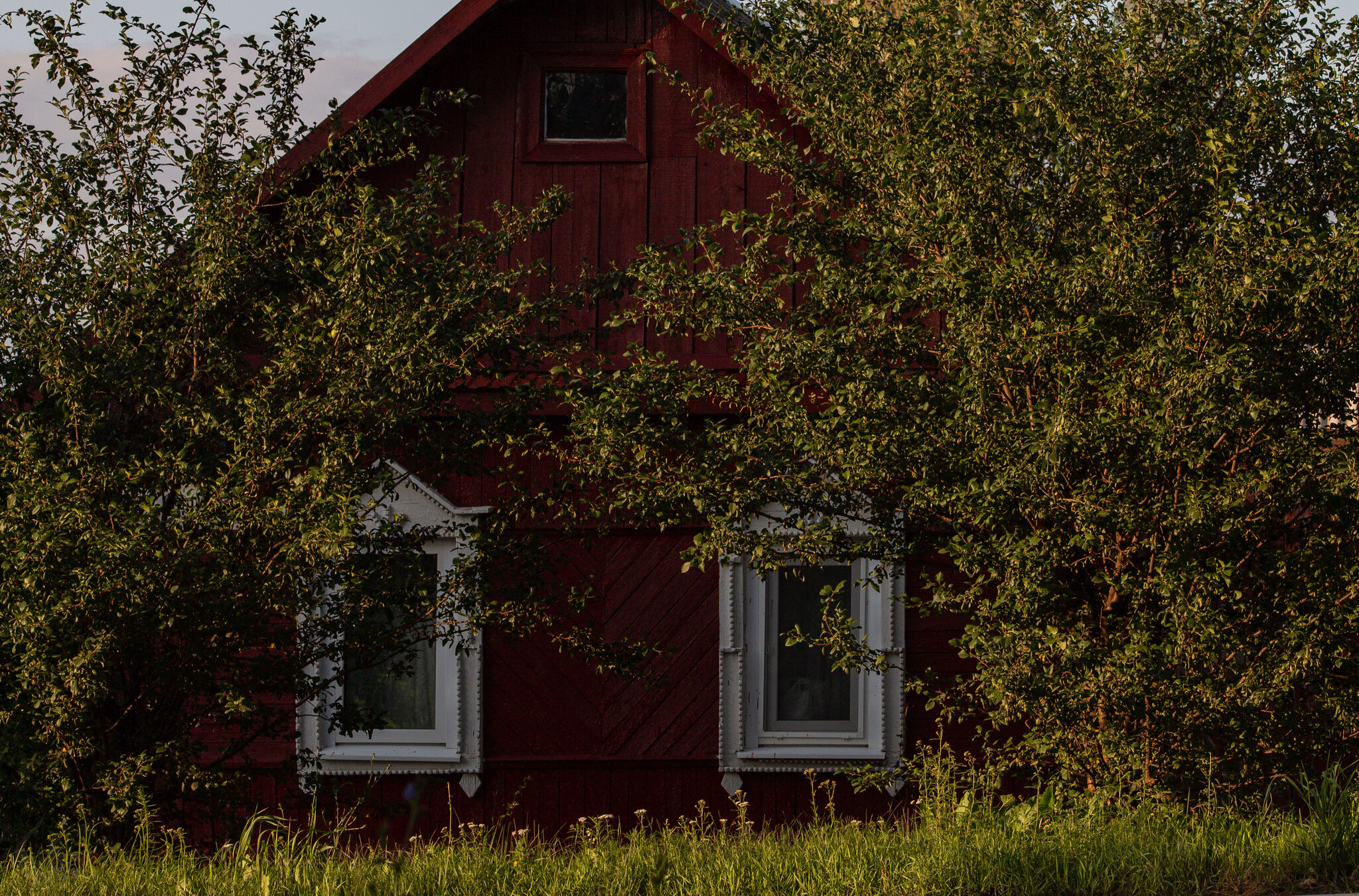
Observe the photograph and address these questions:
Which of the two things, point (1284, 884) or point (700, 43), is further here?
point (700, 43)

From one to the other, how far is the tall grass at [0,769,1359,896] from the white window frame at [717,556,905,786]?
129 inches

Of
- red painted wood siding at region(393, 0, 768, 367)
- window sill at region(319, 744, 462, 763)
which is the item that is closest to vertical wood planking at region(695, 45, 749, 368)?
red painted wood siding at region(393, 0, 768, 367)

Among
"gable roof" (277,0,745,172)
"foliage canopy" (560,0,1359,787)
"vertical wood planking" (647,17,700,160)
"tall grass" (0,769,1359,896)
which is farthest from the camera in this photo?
"vertical wood planking" (647,17,700,160)

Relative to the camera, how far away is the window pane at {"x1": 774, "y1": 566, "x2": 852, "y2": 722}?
905 cm

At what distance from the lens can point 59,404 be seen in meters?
5.30

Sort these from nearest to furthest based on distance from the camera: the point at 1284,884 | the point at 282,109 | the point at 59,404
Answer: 1. the point at 1284,884
2. the point at 59,404
3. the point at 282,109

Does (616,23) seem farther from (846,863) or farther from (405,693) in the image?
(846,863)

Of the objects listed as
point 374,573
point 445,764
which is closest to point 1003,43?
point 374,573

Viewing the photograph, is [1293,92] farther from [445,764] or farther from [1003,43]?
[445,764]

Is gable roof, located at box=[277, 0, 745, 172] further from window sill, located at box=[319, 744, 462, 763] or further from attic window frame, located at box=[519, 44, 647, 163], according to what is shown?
window sill, located at box=[319, 744, 462, 763]

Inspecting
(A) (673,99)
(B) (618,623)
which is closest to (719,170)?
(A) (673,99)

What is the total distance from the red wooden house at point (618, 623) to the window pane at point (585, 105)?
0.01 metres

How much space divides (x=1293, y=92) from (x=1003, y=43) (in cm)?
139

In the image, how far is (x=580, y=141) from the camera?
30.3 feet
